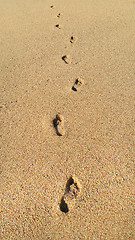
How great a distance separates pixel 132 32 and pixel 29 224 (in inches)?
80.1

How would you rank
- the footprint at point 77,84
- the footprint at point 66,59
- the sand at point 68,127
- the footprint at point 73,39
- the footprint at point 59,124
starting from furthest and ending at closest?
the footprint at point 73,39
the footprint at point 66,59
the footprint at point 77,84
the footprint at point 59,124
the sand at point 68,127

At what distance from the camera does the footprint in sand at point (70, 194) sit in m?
1.03

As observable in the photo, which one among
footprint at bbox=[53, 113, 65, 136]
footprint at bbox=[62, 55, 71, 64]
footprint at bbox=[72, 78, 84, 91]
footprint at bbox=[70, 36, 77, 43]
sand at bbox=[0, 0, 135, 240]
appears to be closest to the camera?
sand at bbox=[0, 0, 135, 240]

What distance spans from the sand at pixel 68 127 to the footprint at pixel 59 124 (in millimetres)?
25

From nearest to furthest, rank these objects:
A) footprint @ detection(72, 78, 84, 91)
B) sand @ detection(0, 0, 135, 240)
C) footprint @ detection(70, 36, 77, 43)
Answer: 1. sand @ detection(0, 0, 135, 240)
2. footprint @ detection(72, 78, 84, 91)
3. footprint @ detection(70, 36, 77, 43)

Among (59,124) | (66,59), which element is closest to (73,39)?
(66,59)

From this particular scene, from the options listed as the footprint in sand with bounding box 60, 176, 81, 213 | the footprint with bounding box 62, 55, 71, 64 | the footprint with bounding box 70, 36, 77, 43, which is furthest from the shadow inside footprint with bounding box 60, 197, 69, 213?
the footprint with bounding box 70, 36, 77, 43

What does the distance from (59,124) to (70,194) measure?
0.48 meters

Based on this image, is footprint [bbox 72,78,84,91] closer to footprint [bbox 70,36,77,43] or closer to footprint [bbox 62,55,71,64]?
footprint [bbox 62,55,71,64]

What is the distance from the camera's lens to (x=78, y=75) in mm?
1643

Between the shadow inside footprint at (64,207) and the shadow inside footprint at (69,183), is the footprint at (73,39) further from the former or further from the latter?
the shadow inside footprint at (64,207)

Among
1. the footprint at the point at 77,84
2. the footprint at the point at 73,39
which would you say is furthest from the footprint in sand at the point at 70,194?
the footprint at the point at 73,39

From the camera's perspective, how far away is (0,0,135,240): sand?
3.32ft

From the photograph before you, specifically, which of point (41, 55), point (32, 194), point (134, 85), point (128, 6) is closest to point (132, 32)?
point (128, 6)
